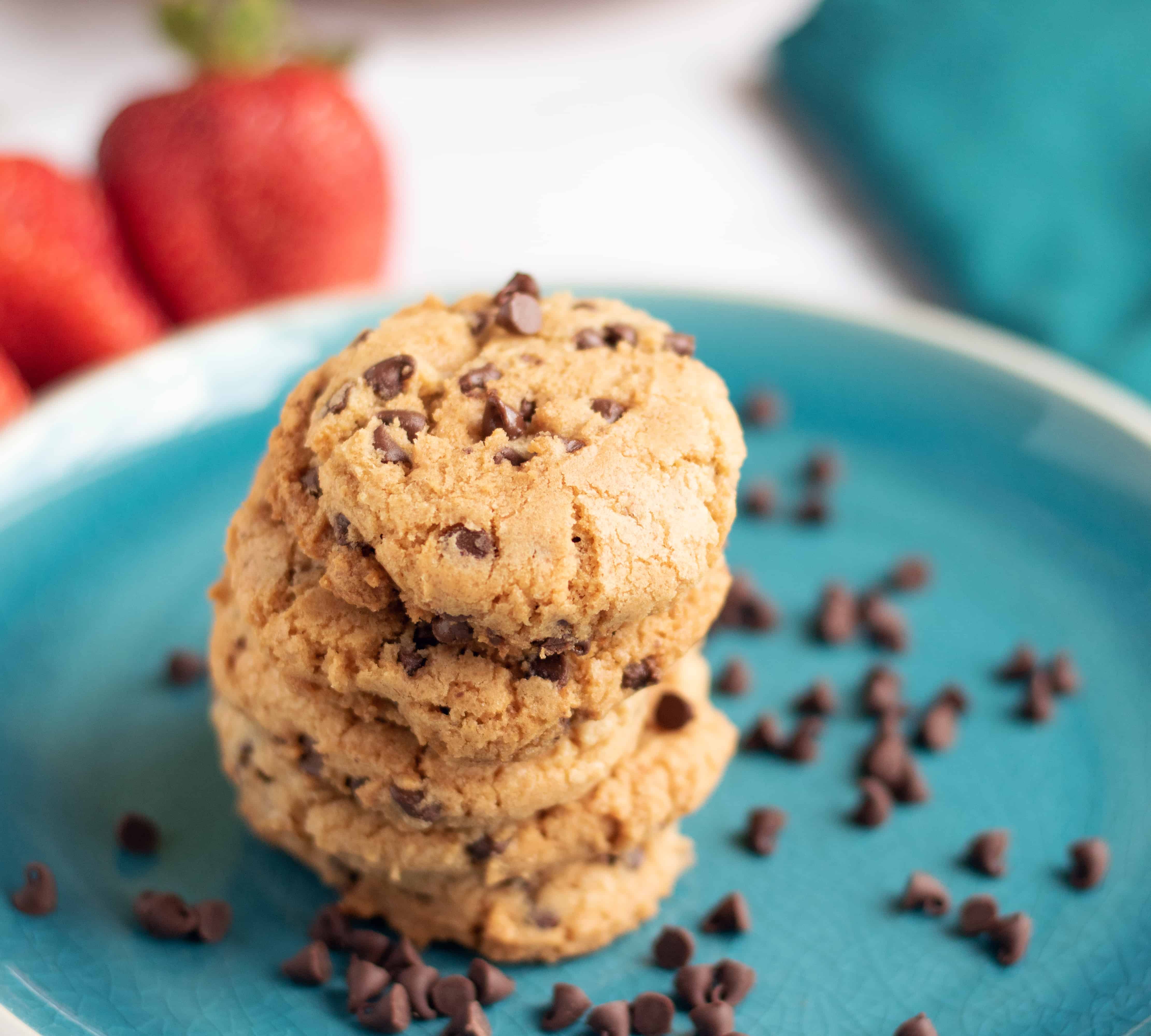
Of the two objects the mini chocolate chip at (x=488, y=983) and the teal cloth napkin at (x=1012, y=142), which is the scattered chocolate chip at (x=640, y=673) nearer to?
the mini chocolate chip at (x=488, y=983)

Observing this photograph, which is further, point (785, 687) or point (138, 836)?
point (785, 687)

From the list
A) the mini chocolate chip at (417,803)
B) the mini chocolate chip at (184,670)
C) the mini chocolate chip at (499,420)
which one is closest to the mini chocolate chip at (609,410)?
the mini chocolate chip at (499,420)

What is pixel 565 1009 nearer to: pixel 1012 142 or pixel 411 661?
pixel 411 661

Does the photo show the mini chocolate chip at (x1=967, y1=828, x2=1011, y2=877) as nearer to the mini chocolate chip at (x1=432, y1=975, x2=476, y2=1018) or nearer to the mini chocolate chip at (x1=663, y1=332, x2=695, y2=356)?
the mini chocolate chip at (x1=432, y1=975, x2=476, y2=1018)

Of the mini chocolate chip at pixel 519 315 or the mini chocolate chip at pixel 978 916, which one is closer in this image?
the mini chocolate chip at pixel 519 315

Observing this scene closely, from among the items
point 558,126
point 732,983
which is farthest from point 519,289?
point 558,126
